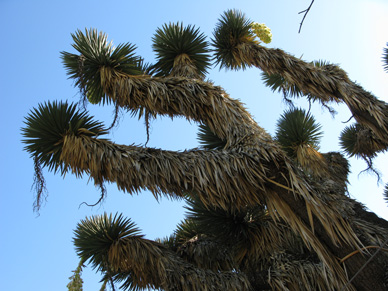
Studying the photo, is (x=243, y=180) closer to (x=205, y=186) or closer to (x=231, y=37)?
(x=205, y=186)

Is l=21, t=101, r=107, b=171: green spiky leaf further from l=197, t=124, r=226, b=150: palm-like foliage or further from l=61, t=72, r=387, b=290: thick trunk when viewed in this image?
l=197, t=124, r=226, b=150: palm-like foliage

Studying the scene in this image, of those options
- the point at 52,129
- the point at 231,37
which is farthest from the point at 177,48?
the point at 52,129

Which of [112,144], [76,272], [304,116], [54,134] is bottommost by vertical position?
[76,272]

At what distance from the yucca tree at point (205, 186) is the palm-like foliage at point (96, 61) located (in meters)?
0.02

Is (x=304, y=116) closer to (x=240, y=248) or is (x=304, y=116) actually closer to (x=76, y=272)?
(x=240, y=248)

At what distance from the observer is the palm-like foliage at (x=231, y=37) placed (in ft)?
23.7

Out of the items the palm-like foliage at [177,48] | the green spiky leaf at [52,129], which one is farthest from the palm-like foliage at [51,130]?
the palm-like foliage at [177,48]

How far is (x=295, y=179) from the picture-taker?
4281 mm

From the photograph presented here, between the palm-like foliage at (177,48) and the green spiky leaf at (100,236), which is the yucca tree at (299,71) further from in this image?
the green spiky leaf at (100,236)

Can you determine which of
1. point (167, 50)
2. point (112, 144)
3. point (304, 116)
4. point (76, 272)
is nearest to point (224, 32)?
point (167, 50)

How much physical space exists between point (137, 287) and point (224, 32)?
470 cm

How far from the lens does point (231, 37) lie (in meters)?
7.25

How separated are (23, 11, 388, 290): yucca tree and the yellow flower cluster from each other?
0.65 ft

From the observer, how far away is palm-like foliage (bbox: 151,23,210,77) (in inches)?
275
